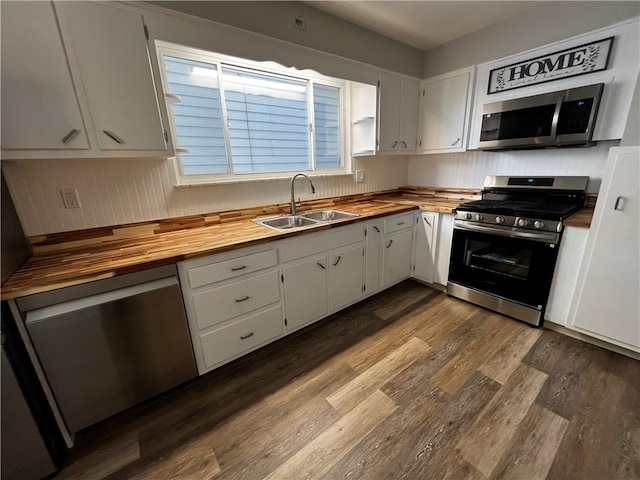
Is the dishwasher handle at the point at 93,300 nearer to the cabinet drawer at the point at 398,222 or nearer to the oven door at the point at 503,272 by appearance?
the cabinet drawer at the point at 398,222

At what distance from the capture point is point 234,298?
165 centimetres

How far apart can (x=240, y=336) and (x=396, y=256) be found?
1.66 m

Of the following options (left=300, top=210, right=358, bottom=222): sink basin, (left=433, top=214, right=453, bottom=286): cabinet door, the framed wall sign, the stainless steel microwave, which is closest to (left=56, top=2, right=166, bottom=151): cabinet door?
(left=300, top=210, right=358, bottom=222): sink basin

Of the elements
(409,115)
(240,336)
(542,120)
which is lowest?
(240,336)

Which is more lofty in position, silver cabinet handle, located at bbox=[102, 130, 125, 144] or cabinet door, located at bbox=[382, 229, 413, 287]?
silver cabinet handle, located at bbox=[102, 130, 125, 144]

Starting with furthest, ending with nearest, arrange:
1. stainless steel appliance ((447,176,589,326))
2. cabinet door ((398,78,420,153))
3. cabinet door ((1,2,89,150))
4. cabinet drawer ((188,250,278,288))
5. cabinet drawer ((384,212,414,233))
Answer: cabinet door ((398,78,420,153)) → cabinet drawer ((384,212,414,233)) → stainless steel appliance ((447,176,589,326)) → cabinet drawer ((188,250,278,288)) → cabinet door ((1,2,89,150))

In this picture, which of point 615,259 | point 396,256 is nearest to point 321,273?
point 396,256

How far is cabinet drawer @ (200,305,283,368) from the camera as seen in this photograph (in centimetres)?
163

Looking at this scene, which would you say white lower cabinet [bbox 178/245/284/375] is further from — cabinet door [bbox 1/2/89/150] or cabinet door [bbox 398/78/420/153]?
cabinet door [bbox 398/78/420/153]

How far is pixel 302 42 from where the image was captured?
1947 mm

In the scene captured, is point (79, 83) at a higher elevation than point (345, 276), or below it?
higher

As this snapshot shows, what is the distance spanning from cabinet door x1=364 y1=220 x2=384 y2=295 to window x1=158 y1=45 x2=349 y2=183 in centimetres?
82

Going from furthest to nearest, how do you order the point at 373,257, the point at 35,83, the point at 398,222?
the point at 398,222
the point at 373,257
the point at 35,83

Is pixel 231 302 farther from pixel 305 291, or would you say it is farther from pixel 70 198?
pixel 70 198
